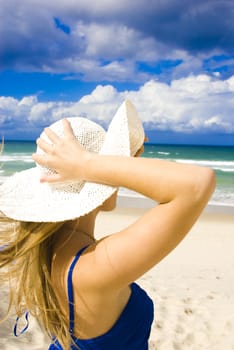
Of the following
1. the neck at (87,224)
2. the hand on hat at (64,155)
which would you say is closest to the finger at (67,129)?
the hand on hat at (64,155)

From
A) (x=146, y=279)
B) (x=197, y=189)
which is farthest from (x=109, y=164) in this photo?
(x=146, y=279)

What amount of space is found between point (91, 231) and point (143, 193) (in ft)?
1.32

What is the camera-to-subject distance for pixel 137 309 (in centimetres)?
157

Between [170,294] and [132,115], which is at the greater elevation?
[132,115]

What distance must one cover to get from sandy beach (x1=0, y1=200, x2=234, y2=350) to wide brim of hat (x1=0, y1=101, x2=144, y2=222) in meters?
2.41

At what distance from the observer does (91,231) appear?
61.4 inches

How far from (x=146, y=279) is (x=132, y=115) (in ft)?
15.6

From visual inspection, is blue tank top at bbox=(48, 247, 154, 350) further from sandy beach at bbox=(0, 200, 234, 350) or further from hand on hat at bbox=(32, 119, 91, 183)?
sandy beach at bbox=(0, 200, 234, 350)

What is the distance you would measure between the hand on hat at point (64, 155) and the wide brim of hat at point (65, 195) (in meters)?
0.08

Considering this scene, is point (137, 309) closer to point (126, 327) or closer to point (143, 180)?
point (126, 327)

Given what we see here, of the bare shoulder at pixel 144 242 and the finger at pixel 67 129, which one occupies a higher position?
the finger at pixel 67 129

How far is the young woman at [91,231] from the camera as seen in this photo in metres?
1.20

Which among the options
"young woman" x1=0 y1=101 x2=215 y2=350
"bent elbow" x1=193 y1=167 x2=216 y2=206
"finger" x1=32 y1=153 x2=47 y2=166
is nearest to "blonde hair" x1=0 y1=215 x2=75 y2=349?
"young woman" x1=0 y1=101 x2=215 y2=350

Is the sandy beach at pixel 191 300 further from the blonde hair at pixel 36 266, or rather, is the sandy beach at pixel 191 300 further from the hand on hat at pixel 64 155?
the hand on hat at pixel 64 155
